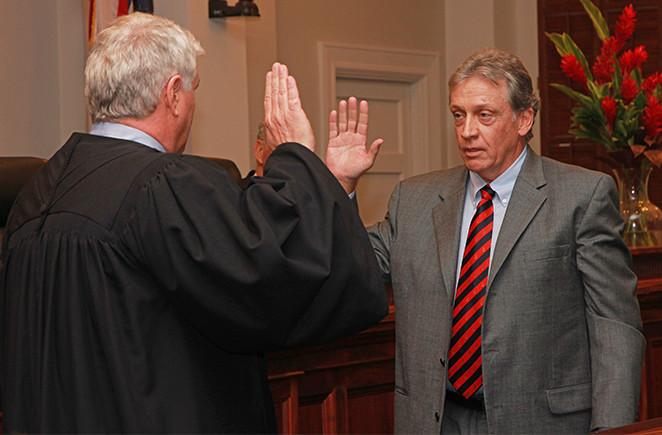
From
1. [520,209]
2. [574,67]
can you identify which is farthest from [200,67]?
[520,209]

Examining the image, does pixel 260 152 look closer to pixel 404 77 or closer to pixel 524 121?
pixel 524 121

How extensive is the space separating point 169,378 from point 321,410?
94 centimetres

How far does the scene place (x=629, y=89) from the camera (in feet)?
12.6

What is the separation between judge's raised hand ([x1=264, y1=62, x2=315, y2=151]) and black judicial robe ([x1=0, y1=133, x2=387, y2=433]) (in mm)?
127

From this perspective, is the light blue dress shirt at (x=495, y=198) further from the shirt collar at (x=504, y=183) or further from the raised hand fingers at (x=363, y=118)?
the raised hand fingers at (x=363, y=118)

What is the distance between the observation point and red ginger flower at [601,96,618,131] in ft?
12.6

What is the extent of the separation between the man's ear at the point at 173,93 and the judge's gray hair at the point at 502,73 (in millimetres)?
873

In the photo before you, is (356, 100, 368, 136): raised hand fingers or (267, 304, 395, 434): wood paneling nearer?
(356, 100, 368, 136): raised hand fingers

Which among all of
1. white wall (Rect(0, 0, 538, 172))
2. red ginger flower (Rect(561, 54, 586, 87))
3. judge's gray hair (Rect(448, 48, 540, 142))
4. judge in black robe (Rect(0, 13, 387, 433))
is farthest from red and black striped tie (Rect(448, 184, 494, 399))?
white wall (Rect(0, 0, 538, 172))

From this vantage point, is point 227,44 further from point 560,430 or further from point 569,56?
point 560,430

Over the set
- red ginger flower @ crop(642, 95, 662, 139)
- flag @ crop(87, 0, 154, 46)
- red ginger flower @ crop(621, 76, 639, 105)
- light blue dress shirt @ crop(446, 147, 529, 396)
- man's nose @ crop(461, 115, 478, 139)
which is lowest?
light blue dress shirt @ crop(446, 147, 529, 396)

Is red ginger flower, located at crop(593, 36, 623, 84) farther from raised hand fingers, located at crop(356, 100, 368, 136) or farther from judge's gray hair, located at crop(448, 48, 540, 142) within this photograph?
raised hand fingers, located at crop(356, 100, 368, 136)

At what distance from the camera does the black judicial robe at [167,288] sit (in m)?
1.55

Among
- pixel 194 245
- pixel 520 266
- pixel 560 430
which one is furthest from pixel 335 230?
pixel 560 430
